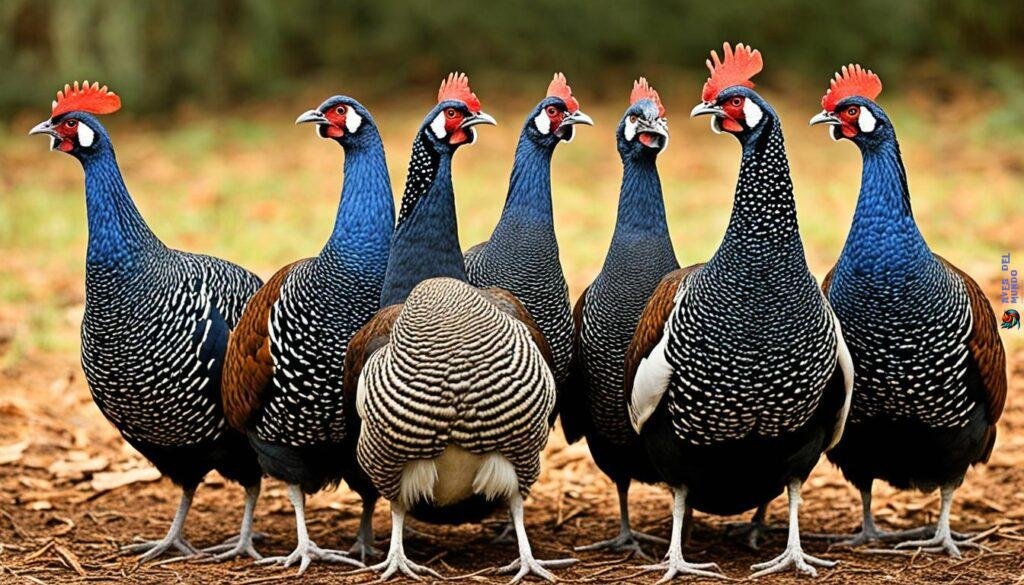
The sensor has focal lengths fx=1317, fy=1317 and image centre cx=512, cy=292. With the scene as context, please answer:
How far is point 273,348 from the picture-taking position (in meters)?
5.07

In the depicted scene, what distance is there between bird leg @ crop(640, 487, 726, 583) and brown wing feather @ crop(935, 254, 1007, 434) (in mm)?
1259

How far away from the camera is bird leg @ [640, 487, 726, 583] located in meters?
4.93

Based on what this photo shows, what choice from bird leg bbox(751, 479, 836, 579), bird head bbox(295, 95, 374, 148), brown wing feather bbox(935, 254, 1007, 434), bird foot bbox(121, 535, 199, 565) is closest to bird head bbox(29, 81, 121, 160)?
bird head bbox(295, 95, 374, 148)

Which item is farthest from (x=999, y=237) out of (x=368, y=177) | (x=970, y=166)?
(x=368, y=177)

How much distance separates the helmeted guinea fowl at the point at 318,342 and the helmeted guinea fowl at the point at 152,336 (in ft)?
0.65

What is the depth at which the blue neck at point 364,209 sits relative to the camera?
5230 millimetres

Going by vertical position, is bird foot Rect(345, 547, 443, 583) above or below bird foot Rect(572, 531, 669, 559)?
below

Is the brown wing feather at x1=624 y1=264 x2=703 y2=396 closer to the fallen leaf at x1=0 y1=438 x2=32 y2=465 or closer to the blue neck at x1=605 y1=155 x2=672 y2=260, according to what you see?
the blue neck at x1=605 y1=155 x2=672 y2=260

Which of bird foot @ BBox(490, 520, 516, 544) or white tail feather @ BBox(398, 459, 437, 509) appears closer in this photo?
white tail feather @ BBox(398, 459, 437, 509)

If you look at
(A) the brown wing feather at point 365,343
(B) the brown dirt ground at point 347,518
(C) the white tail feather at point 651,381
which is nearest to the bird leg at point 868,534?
(B) the brown dirt ground at point 347,518

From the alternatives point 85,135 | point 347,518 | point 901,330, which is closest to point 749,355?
point 901,330

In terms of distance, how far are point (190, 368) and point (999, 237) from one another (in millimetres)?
6648

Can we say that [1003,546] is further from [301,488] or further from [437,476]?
[301,488]

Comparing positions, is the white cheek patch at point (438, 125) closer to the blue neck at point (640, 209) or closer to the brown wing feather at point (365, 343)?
the brown wing feather at point (365, 343)
